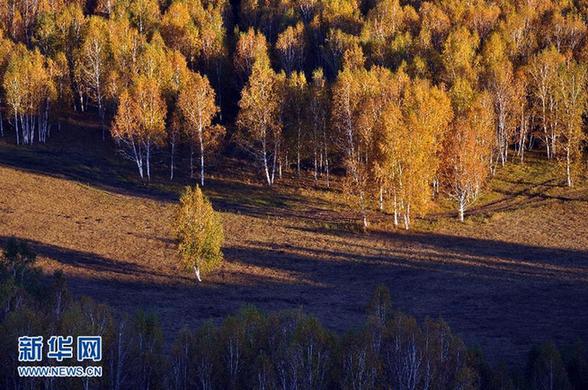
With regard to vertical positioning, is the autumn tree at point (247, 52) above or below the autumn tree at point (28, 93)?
above

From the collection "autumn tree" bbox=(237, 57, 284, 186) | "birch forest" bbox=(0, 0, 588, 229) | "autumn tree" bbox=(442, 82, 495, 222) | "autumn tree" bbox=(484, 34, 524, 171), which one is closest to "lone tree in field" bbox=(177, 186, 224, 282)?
"birch forest" bbox=(0, 0, 588, 229)

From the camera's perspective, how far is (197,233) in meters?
46.0

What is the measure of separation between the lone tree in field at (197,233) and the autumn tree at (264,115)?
2593 centimetres

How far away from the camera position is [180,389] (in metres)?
26.1

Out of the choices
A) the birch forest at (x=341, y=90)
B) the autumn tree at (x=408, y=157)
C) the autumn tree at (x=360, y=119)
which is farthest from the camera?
the birch forest at (x=341, y=90)

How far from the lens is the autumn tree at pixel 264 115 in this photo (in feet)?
241

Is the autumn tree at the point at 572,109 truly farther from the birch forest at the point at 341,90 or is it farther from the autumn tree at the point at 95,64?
the autumn tree at the point at 95,64

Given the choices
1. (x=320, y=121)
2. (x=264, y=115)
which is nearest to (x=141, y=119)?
(x=264, y=115)

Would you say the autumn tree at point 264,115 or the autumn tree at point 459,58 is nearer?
the autumn tree at point 264,115

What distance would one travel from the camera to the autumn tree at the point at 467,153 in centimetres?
6203

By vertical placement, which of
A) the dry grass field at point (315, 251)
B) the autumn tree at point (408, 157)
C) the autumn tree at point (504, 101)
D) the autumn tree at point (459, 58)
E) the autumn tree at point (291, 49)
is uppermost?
the autumn tree at point (291, 49)

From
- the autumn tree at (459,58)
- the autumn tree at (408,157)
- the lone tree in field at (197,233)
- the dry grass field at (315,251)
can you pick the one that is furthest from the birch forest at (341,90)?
the lone tree in field at (197,233)

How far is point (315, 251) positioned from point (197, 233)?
11.7m

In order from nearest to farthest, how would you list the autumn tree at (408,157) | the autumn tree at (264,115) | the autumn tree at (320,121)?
the autumn tree at (408,157), the autumn tree at (320,121), the autumn tree at (264,115)
